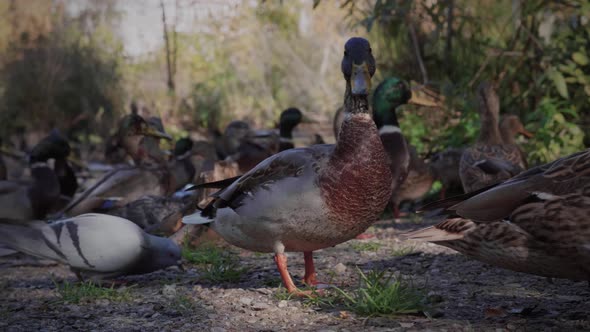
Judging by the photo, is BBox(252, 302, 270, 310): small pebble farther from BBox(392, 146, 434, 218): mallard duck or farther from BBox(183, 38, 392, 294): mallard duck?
BBox(392, 146, 434, 218): mallard duck

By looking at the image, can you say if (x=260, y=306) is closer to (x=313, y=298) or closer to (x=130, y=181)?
(x=313, y=298)

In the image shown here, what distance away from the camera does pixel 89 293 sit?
4.16 meters

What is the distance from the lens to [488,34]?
9.52 m

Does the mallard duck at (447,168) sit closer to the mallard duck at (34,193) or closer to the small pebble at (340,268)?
the small pebble at (340,268)

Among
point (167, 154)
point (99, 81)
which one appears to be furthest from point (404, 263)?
point (99, 81)

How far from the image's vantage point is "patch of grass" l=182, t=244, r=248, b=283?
4.42 m

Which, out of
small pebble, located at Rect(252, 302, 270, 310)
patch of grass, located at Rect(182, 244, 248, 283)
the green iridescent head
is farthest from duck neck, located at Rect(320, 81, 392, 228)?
the green iridescent head

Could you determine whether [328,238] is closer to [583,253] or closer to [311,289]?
[311,289]

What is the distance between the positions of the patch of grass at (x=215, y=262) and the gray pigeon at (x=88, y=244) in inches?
15.5

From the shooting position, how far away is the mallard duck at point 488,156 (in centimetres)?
575

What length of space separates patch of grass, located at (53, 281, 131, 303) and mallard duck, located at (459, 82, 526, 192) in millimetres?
2935

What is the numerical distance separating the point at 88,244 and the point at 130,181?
322cm

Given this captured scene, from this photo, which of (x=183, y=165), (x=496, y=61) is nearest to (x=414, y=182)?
(x=496, y=61)

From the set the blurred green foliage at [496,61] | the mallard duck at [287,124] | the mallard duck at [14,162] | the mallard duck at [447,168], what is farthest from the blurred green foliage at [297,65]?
the mallard duck at [14,162]
